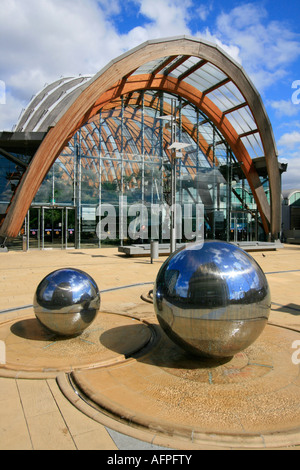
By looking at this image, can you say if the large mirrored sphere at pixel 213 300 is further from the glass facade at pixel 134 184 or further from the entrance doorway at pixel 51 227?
the entrance doorway at pixel 51 227

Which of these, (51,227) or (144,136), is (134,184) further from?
(51,227)

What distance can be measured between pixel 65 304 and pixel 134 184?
23864 millimetres

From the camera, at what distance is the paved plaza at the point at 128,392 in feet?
10.9

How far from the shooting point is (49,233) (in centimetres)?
2681

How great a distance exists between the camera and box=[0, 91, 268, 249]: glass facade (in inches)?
1049

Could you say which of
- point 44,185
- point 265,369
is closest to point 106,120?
point 44,185

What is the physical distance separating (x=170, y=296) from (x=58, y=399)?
1.93 m

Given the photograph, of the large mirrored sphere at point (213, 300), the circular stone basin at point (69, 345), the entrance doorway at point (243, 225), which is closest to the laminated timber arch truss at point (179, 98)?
the entrance doorway at point (243, 225)

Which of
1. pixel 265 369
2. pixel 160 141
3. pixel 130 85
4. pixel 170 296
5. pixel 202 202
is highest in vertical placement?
pixel 130 85

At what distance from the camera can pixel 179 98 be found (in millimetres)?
31234

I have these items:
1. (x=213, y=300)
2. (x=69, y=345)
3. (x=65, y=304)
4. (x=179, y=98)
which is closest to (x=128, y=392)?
(x=213, y=300)

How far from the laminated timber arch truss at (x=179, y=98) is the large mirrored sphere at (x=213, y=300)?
62.5 ft

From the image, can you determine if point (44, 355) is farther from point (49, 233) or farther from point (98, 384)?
point (49, 233)
